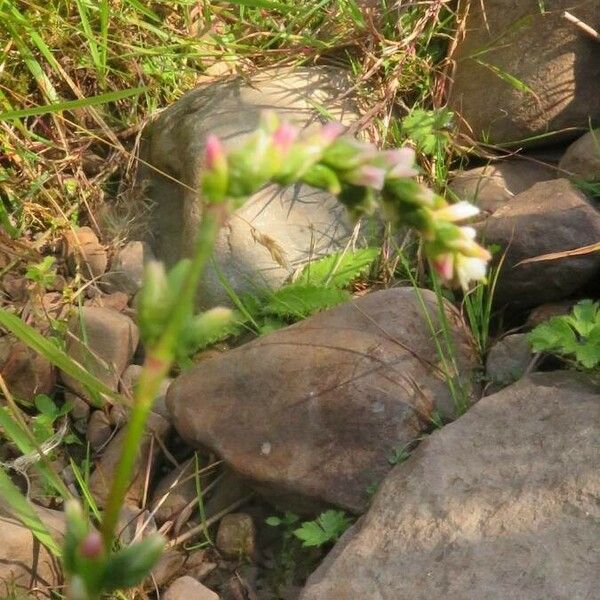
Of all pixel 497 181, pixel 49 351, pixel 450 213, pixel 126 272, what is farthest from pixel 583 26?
pixel 450 213

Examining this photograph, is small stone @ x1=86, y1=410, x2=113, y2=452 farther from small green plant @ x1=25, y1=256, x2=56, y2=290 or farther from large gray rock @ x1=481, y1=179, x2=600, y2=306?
large gray rock @ x1=481, y1=179, x2=600, y2=306

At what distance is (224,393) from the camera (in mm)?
2863

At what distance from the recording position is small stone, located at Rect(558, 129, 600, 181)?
10.3ft

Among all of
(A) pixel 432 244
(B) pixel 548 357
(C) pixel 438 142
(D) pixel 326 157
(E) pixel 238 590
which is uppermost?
(D) pixel 326 157

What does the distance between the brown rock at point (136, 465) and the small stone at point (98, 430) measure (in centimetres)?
3

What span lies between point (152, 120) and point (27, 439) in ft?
5.24

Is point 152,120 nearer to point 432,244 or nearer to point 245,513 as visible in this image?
point 245,513

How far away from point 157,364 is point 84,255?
275 cm

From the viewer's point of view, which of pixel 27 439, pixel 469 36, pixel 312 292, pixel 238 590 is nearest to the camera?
pixel 27 439

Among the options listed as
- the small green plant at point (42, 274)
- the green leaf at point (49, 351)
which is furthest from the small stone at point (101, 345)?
the green leaf at point (49, 351)

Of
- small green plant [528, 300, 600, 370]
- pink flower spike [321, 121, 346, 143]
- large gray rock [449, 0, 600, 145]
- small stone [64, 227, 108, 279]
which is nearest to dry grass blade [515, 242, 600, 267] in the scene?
small green plant [528, 300, 600, 370]

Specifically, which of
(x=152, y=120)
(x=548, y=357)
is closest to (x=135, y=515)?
(x=548, y=357)

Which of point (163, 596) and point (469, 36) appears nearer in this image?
point (163, 596)

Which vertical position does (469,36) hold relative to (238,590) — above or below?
above
